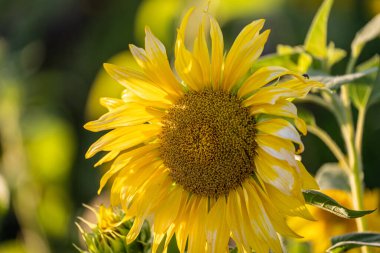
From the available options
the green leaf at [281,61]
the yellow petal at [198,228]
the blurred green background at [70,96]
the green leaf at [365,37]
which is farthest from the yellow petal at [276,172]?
the blurred green background at [70,96]

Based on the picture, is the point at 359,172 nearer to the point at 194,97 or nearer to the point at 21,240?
the point at 194,97

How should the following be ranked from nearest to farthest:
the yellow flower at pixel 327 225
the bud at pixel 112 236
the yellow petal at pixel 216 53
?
the yellow petal at pixel 216 53 < the bud at pixel 112 236 < the yellow flower at pixel 327 225

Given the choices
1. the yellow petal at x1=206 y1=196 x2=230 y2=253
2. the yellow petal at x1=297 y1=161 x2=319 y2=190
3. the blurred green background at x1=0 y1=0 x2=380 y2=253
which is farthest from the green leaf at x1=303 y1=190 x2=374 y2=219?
the blurred green background at x1=0 y1=0 x2=380 y2=253

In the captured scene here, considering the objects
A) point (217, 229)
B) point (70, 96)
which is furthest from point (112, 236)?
point (70, 96)

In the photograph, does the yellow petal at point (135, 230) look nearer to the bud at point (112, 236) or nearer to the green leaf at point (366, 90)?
the bud at point (112, 236)

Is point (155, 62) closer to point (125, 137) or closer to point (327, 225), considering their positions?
point (125, 137)

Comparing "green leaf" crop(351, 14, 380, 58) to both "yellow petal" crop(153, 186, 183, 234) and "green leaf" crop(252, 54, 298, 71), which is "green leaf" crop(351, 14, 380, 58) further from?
"yellow petal" crop(153, 186, 183, 234)

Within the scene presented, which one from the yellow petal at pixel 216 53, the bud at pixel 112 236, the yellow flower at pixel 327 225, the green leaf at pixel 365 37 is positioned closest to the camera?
the yellow petal at pixel 216 53
